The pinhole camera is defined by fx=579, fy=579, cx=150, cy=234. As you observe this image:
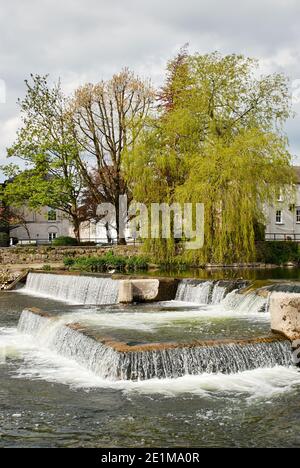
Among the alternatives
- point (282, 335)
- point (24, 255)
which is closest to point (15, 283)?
point (24, 255)

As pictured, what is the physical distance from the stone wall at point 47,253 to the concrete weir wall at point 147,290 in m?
14.6

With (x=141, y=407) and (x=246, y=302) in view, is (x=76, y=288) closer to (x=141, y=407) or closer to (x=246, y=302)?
(x=246, y=302)

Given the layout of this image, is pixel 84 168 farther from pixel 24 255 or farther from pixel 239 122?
pixel 239 122

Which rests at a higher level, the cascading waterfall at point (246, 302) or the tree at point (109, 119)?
the tree at point (109, 119)

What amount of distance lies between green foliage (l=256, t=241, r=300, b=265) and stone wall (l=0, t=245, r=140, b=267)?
7268 mm

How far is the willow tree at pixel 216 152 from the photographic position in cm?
2736

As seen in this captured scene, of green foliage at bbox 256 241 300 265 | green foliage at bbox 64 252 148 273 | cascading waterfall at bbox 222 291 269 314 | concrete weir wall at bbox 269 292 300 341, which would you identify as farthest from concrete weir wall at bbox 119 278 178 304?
green foliage at bbox 256 241 300 265

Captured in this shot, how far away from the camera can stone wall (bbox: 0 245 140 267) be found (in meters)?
33.8

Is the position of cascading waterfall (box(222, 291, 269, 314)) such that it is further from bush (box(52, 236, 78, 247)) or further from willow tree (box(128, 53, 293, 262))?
bush (box(52, 236, 78, 247))

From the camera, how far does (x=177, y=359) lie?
31.4 ft

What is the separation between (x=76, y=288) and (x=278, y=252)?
15.1 metres

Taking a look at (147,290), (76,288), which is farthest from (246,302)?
(76,288)

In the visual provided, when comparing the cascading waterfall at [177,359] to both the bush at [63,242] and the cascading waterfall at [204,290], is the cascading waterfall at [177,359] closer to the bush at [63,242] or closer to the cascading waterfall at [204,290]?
the cascading waterfall at [204,290]

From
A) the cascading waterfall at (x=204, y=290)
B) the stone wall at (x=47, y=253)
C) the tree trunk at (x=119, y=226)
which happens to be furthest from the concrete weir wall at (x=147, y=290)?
the tree trunk at (x=119, y=226)
